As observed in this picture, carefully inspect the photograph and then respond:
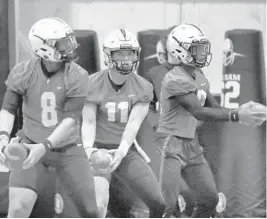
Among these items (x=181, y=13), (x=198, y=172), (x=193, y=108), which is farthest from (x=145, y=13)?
(x=198, y=172)

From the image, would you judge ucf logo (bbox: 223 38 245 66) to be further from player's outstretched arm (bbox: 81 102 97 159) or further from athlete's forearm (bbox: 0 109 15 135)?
athlete's forearm (bbox: 0 109 15 135)

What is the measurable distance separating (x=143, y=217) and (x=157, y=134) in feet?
0.95

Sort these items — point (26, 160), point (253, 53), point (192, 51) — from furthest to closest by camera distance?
point (253, 53), point (192, 51), point (26, 160)

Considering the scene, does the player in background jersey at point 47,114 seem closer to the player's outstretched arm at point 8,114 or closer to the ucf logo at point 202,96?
the player's outstretched arm at point 8,114

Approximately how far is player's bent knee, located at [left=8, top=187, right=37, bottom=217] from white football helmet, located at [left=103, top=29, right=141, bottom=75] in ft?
1.61

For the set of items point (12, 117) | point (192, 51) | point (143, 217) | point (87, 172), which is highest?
point (192, 51)

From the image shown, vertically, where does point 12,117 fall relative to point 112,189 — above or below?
above

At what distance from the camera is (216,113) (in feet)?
9.05

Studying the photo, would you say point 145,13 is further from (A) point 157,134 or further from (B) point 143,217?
(B) point 143,217

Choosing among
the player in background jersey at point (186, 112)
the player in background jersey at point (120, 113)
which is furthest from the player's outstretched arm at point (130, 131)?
the player in background jersey at point (186, 112)

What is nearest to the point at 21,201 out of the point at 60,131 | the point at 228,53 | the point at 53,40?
the point at 60,131

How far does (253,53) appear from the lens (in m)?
3.07

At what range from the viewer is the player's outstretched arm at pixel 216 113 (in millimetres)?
2729

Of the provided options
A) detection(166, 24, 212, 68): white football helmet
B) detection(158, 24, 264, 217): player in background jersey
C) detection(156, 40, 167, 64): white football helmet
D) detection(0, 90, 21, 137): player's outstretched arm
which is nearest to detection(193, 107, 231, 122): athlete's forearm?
detection(158, 24, 264, 217): player in background jersey
